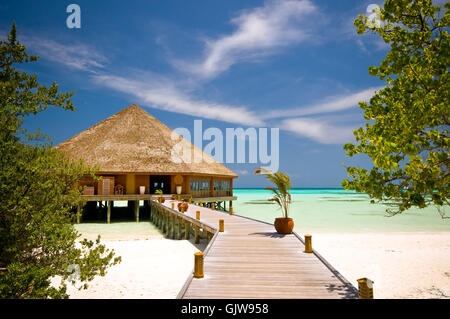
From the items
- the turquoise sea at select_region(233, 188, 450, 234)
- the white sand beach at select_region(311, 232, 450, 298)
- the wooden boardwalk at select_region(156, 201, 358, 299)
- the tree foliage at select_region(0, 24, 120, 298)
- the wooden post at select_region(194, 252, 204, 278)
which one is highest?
the tree foliage at select_region(0, 24, 120, 298)

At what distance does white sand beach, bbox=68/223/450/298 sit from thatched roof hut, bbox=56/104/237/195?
8.20m

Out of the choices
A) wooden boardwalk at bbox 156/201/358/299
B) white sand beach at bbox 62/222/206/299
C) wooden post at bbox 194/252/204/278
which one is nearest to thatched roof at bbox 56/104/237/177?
white sand beach at bbox 62/222/206/299

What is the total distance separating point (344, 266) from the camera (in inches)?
508

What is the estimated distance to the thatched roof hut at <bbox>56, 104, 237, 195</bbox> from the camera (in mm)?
28109

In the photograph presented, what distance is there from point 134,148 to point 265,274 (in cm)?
2681

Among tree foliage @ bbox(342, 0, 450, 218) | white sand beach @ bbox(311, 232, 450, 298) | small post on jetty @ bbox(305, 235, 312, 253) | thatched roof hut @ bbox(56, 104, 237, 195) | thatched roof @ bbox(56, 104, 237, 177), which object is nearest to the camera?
tree foliage @ bbox(342, 0, 450, 218)

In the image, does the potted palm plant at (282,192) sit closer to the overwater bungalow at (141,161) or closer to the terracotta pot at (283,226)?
the terracotta pot at (283,226)

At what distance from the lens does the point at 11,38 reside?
590cm

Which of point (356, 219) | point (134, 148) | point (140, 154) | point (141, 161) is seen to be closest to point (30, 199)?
point (141, 161)

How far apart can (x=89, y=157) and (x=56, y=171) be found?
25.4 metres

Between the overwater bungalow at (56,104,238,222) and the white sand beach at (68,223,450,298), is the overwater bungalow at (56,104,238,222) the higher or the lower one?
the higher one

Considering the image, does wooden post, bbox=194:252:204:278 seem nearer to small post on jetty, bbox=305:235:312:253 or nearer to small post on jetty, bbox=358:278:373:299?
small post on jetty, bbox=358:278:373:299
